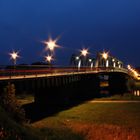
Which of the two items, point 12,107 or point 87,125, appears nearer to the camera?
point 12,107

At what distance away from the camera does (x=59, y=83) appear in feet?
238

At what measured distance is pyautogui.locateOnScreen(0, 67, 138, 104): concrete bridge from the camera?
173 ft

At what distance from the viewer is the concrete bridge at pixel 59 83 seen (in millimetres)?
52750

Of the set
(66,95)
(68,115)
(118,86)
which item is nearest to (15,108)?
(68,115)

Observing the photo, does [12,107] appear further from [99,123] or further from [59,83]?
[59,83]

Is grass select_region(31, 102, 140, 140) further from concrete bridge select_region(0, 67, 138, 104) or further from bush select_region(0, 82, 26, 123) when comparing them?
concrete bridge select_region(0, 67, 138, 104)

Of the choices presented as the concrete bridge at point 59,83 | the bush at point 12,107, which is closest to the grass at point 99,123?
the bush at point 12,107

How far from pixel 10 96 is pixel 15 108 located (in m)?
1.53

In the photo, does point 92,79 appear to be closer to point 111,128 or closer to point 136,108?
point 136,108

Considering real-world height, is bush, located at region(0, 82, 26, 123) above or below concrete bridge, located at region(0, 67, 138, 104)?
below

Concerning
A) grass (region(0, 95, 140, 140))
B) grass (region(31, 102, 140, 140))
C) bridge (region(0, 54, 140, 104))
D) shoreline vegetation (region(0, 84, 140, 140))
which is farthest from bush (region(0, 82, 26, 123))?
bridge (region(0, 54, 140, 104))

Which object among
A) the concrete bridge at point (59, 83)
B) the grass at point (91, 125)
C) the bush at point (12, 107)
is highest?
the concrete bridge at point (59, 83)

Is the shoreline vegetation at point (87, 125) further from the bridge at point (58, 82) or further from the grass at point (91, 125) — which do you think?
the bridge at point (58, 82)

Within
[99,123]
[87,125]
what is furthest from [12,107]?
[99,123]
